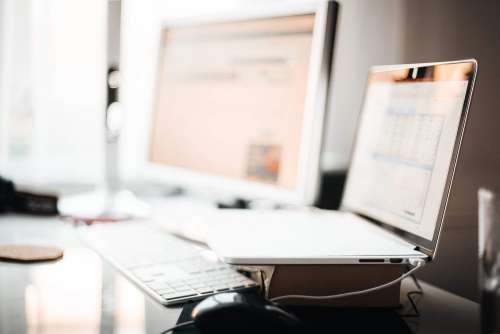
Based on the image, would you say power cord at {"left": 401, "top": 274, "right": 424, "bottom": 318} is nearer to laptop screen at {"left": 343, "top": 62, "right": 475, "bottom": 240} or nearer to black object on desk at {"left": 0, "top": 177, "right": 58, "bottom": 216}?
laptop screen at {"left": 343, "top": 62, "right": 475, "bottom": 240}

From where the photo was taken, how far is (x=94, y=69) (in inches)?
60.9

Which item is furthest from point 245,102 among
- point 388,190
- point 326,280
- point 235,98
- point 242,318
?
point 242,318

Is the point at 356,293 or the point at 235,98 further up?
the point at 235,98

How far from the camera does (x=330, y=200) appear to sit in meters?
1.23

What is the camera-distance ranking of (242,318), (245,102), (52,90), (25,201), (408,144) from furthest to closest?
(52,90), (25,201), (245,102), (408,144), (242,318)

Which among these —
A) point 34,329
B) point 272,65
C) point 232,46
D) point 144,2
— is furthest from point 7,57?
point 34,329

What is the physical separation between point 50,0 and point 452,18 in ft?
3.22

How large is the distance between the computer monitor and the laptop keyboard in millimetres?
183

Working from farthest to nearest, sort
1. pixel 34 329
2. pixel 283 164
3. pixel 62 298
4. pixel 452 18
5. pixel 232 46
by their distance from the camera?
1. pixel 232 46
2. pixel 283 164
3. pixel 452 18
4. pixel 62 298
5. pixel 34 329

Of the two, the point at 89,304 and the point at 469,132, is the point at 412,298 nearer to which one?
the point at 469,132

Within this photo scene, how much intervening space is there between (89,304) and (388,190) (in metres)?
0.44

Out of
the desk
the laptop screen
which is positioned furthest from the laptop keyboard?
the laptop screen

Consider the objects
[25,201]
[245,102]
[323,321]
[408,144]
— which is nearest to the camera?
[323,321]

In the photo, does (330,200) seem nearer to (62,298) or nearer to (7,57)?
(62,298)
